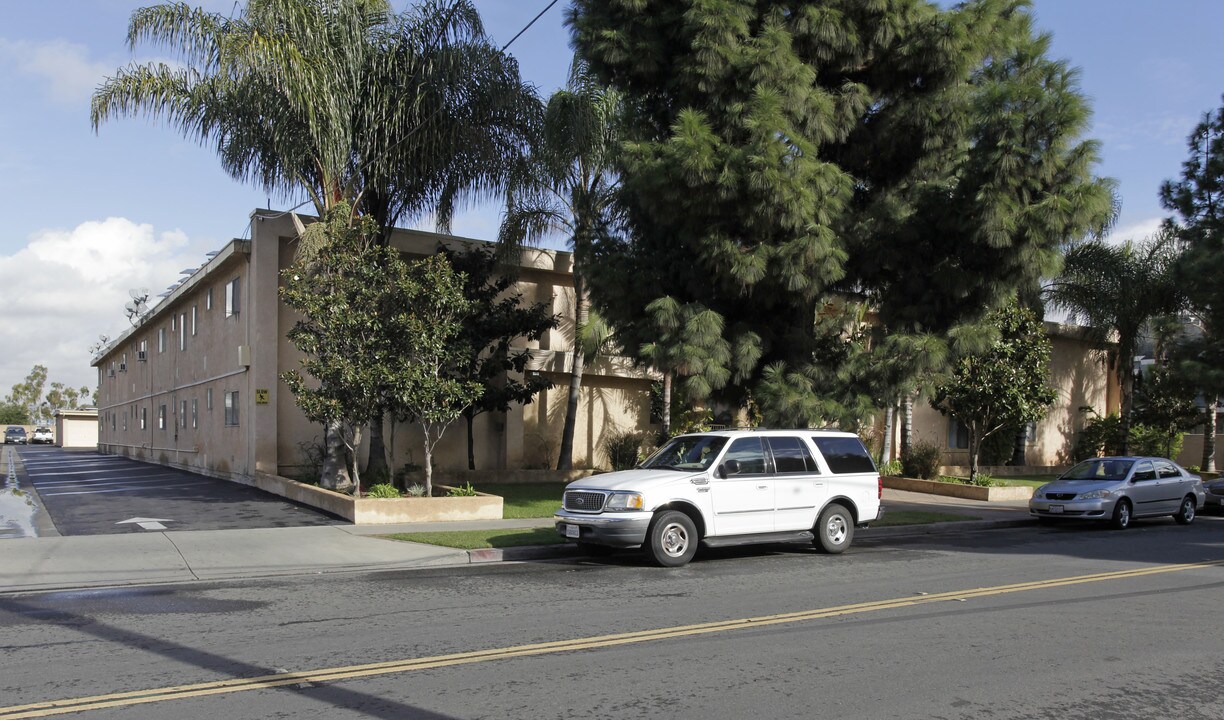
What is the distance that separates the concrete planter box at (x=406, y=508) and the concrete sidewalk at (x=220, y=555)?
1.02 feet

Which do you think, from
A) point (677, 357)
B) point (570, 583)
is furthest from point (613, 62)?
point (570, 583)

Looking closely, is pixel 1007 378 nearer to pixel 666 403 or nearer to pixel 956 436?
pixel 666 403

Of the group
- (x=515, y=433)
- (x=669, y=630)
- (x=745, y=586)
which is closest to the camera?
(x=669, y=630)

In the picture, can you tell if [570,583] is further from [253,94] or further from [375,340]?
[253,94]

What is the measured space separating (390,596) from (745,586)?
12.8 ft

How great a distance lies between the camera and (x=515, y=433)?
2445 centimetres

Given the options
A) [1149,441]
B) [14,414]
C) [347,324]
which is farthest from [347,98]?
[14,414]

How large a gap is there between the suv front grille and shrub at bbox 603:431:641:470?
1283cm

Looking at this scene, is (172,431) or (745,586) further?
(172,431)

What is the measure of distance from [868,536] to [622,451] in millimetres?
9991

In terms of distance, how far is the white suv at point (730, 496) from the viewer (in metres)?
12.1

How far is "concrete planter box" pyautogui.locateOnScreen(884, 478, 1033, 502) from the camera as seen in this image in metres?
23.5

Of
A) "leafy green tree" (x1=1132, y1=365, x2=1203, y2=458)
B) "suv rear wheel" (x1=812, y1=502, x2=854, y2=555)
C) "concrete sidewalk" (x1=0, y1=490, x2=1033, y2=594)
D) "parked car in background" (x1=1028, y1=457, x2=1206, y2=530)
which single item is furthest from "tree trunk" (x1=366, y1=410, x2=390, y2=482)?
"leafy green tree" (x1=1132, y1=365, x2=1203, y2=458)

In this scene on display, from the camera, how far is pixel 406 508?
16281 millimetres
